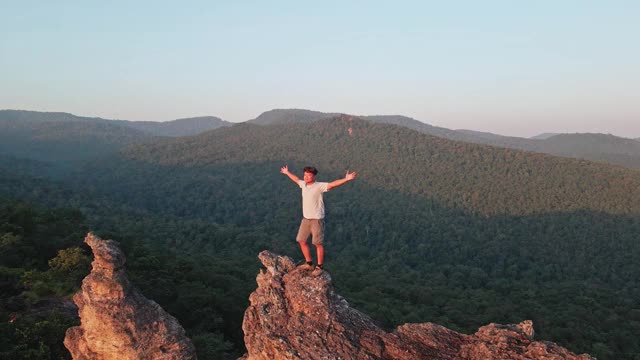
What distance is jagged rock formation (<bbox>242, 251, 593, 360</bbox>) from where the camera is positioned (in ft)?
37.4

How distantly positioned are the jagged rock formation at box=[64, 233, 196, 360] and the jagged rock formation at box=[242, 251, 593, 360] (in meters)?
3.24

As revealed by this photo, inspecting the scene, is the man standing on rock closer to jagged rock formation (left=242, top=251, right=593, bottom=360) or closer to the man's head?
the man's head

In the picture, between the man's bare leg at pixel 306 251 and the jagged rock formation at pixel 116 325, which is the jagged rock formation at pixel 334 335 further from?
the jagged rock formation at pixel 116 325

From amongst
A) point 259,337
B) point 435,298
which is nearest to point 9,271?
point 259,337

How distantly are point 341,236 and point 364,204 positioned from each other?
31857 mm

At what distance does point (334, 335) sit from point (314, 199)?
13.1ft

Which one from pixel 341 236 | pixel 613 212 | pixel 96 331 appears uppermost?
pixel 96 331

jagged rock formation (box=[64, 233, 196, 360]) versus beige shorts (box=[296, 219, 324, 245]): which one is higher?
beige shorts (box=[296, 219, 324, 245])

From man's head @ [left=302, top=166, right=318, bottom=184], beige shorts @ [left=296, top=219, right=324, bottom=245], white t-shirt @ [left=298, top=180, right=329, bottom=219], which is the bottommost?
beige shorts @ [left=296, top=219, right=324, bottom=245]

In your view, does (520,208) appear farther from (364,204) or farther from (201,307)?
(201,307)

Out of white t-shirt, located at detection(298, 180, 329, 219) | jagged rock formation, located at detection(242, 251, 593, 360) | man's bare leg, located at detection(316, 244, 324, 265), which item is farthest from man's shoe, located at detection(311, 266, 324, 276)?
white t-shirt, located at detection(298, 180, 329, 219)

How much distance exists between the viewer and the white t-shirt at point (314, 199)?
13070 mm

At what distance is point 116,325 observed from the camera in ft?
43.4

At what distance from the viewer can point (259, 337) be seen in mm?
11945
